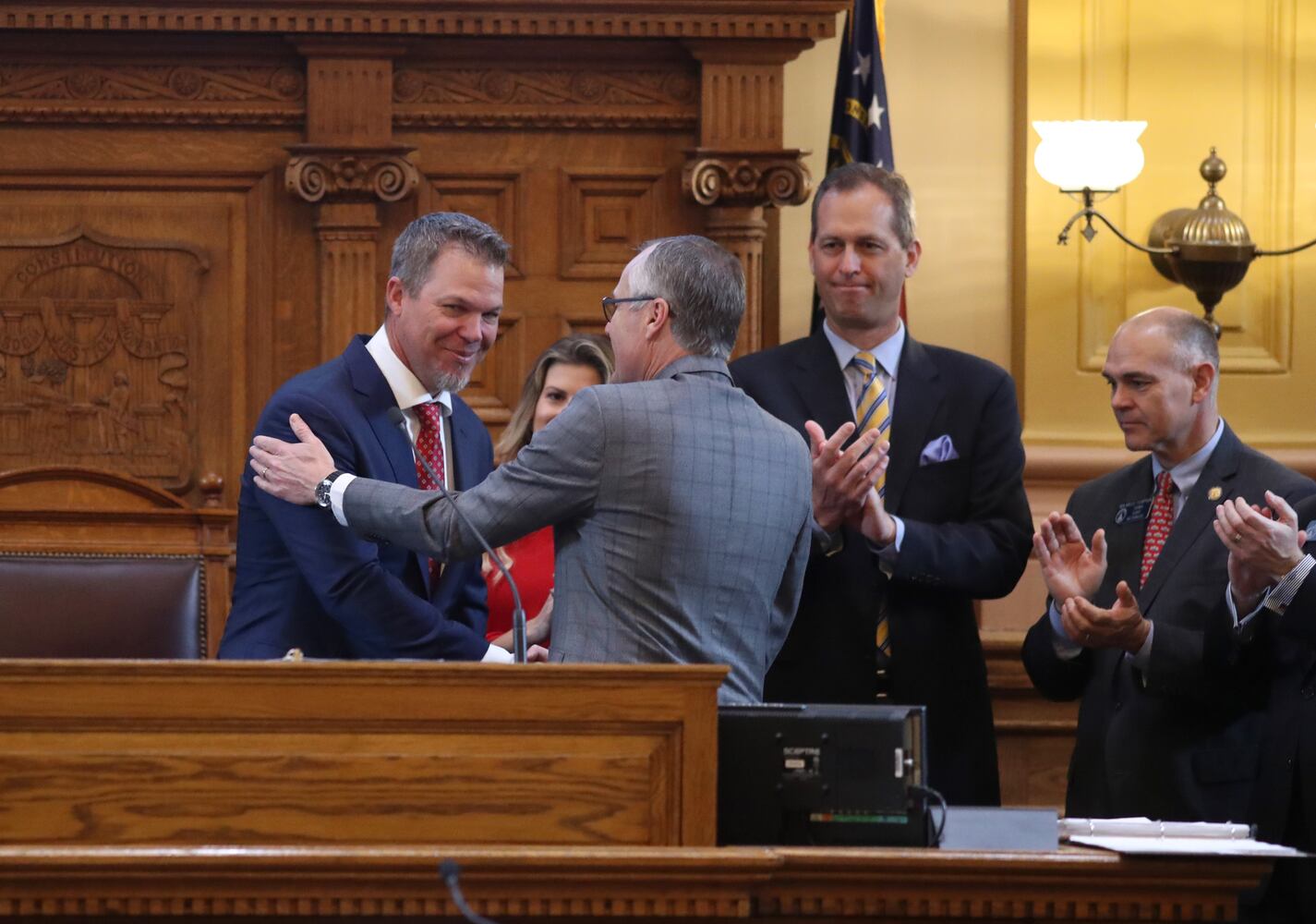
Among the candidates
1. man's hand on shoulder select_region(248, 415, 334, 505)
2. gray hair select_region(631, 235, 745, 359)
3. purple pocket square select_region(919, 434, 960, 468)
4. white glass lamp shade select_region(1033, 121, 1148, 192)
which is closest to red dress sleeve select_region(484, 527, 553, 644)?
purple pocket square select_region(919, 434, 960, 468)

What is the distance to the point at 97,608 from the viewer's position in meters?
3.90

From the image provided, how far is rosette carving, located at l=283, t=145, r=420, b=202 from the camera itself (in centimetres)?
480

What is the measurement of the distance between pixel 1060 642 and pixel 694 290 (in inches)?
51.2

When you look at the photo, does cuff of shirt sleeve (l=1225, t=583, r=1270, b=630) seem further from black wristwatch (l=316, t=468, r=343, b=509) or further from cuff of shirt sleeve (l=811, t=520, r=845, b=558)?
black wristwatch (l=316, t=468, r=343, b=509)

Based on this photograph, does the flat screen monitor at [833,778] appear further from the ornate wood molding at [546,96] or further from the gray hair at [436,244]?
the ornate wood molding at [546,96]

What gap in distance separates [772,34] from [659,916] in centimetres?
301

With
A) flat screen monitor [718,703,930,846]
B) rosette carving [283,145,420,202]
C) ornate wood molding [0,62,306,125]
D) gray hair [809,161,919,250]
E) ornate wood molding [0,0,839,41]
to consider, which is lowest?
flat screen monitor [718,703,930,846]

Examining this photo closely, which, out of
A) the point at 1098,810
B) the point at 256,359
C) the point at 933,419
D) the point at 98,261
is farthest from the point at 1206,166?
the point at 98,261

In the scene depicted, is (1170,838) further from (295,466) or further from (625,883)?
(295,466)

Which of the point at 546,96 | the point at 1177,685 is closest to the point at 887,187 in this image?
the point at 1177,685

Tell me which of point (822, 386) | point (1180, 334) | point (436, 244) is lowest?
point (822, 386)

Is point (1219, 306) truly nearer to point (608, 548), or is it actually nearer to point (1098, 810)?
point (1098, 810)

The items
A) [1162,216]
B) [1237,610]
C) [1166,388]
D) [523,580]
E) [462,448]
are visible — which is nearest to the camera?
[462,448]

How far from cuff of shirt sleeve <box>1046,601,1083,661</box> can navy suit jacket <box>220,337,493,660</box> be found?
1189mm
